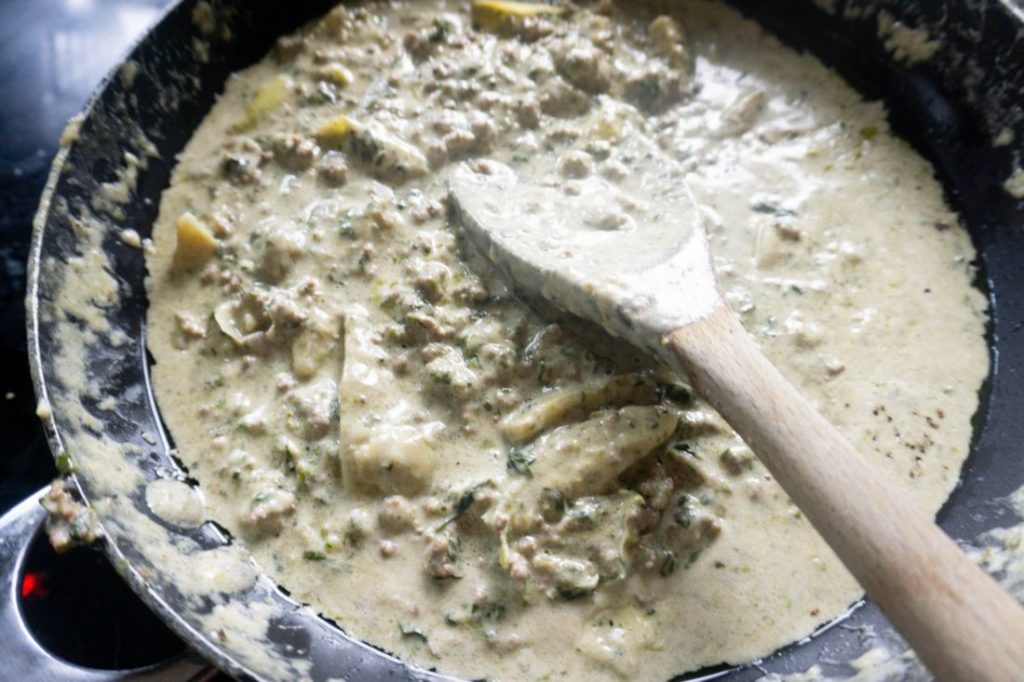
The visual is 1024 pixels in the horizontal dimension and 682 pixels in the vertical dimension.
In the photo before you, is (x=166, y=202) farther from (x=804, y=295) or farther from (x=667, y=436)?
(x=804, y=295)

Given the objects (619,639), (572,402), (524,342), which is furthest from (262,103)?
(619,639)

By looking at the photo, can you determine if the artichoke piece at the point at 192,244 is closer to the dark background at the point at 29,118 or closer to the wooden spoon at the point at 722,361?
the dark background at the point at 29,118

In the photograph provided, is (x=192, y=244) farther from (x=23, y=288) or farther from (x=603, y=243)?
(x=603, y=243)

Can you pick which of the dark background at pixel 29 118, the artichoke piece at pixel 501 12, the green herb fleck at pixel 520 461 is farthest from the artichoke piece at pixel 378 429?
the artichoke piece at pixel 501 12

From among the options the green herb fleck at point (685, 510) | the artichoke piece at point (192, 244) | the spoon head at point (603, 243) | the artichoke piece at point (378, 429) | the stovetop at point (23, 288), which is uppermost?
the spoon head at point (603, 243)

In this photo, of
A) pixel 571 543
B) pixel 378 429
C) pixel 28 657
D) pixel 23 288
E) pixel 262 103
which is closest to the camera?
pixel 28 657

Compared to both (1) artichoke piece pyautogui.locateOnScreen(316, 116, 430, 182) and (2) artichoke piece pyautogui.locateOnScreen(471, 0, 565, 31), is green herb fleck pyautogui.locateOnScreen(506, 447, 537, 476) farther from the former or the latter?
(2) artichoke piece pyautogui.locateOnScreen(471, 0, 565, 31)
